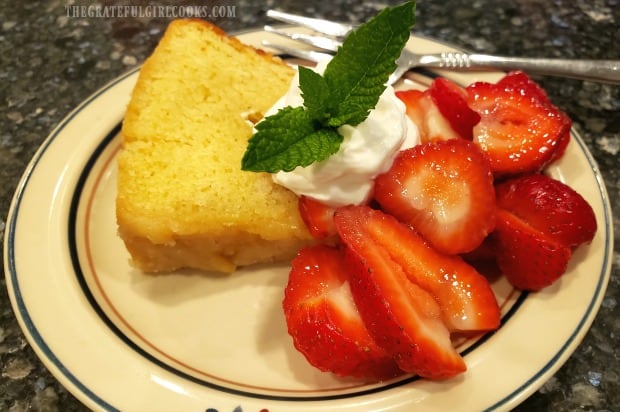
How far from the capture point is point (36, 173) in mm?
1521

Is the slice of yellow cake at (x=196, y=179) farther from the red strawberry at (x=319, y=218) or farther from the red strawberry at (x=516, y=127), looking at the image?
the red strawberry at (x=516, y=127)

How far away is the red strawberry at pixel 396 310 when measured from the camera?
1.09m

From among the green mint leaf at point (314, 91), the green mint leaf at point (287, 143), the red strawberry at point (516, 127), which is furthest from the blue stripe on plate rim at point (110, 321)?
the green mint leaf at point (314, 91)

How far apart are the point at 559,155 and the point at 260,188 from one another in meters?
0.76

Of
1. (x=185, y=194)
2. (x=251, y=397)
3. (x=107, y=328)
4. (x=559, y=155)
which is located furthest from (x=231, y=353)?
(x=559, y=155)

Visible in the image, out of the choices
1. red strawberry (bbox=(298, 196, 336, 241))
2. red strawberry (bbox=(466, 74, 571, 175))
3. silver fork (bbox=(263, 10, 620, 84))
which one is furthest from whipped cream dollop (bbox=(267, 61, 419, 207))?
silver fork (bbox=(263, 10, 620, 84))

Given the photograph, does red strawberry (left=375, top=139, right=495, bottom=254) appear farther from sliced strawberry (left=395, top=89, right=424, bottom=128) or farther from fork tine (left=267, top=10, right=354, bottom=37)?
fork tine (left=267, top=10, right=354, bottom=37)

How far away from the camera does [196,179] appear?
1.42 metres

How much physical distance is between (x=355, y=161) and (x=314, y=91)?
0.17 meters

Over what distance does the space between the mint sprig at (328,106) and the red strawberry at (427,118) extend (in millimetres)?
275

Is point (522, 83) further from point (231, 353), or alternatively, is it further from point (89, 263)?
point (89, 263)

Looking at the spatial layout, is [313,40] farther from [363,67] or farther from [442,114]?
[363,67]

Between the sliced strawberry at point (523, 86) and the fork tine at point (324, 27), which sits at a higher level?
the sliced strawberry at point (523, 86)

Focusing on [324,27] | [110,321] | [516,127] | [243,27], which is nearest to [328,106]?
[516,127]
